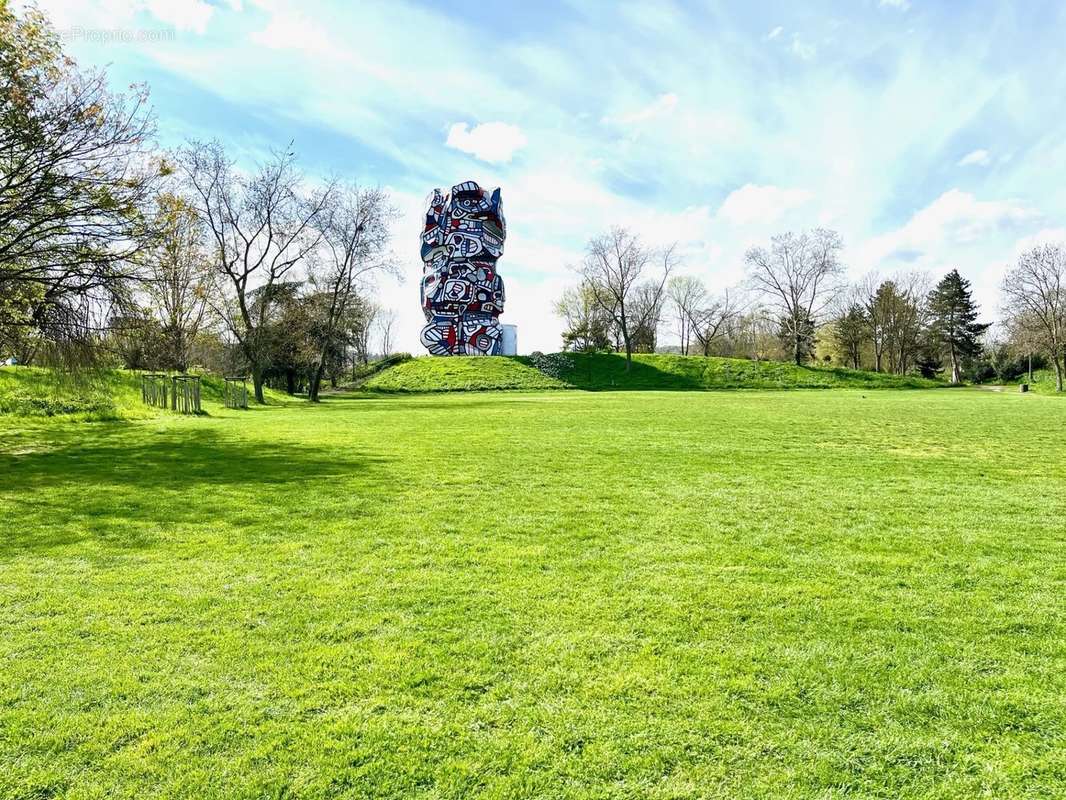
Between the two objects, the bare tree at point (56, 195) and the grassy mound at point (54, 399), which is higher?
the bare tree at point (56, 195)

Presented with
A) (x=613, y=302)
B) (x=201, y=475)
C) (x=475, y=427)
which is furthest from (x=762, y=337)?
(x=201, y=475)

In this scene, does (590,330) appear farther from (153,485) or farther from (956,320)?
(153,485)

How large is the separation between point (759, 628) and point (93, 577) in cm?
490

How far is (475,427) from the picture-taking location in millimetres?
15961

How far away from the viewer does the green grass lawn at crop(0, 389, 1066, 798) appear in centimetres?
252

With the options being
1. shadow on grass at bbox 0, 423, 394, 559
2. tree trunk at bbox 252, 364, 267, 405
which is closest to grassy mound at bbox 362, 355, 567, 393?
tree trunk at bbox 252, 364, 267, 405

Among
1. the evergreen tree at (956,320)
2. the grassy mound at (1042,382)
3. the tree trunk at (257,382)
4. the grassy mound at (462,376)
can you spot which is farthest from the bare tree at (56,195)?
the evergreen tree at (956,320)

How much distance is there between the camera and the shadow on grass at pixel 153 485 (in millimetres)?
6001

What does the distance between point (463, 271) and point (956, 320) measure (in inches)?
1866

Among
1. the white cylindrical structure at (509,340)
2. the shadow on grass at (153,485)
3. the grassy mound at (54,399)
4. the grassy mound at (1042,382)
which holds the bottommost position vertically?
the shadow on grass at (153,485)

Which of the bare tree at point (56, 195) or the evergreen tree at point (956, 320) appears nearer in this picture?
the bare tree at point (56, 195)

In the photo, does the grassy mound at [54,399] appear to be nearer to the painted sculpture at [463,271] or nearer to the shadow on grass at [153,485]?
the shadow on grass at [153,485]

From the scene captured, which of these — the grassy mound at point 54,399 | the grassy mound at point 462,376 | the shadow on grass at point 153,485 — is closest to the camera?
the shadow on grass at point 153,485

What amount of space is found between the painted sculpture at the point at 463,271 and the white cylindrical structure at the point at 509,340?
135 cm
